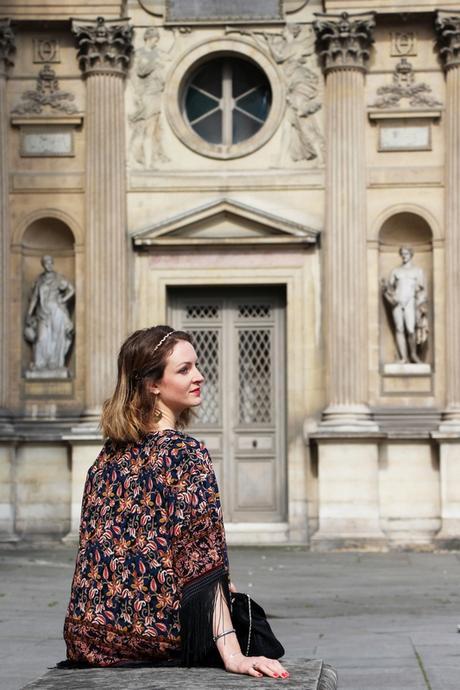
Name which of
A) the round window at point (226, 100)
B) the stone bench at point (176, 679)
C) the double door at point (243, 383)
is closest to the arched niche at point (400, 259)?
the double door at point (243, 383)

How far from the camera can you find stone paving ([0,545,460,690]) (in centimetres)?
954

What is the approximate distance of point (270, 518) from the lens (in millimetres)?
21406

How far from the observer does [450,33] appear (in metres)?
20.9

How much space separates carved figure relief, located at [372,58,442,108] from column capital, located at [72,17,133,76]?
11.8 feet

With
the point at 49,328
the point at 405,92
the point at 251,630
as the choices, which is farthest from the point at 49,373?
the point at 251,630

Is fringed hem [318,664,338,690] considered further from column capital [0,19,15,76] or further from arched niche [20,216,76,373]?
column capital [0,19,15,76]

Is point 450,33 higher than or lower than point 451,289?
higher

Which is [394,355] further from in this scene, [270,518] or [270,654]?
[270,654]

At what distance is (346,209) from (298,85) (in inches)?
78.1

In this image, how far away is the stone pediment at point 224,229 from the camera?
829 inches

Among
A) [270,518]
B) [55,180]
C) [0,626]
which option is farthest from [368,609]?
[55,180]

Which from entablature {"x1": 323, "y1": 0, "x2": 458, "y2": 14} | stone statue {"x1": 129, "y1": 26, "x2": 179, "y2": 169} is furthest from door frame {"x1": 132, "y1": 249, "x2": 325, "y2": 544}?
entablature {"x1": 323, "y1": 0, "x2": 458, "y2": 14}

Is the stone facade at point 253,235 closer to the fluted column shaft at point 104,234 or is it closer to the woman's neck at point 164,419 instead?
the fluted column shaft at point 104,234

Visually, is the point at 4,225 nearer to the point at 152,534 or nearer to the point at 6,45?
the point at 6,45
